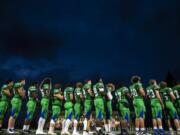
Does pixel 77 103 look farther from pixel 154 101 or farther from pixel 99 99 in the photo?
pixel 154 101

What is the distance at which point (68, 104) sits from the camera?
19891mm

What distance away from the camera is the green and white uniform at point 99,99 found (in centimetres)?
1850

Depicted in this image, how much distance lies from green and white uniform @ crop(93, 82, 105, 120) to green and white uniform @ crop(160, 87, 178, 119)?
162 inches

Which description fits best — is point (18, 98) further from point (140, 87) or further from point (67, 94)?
point (140, 87)

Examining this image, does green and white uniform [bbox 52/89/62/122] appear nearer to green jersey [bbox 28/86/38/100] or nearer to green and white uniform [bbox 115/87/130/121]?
green jersey [bbox 28/86/38/100]

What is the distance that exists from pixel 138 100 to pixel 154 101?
1.28m

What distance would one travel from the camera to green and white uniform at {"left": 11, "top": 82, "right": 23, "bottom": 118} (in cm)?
1845

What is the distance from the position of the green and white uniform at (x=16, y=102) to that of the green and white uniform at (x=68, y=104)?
3.23 m

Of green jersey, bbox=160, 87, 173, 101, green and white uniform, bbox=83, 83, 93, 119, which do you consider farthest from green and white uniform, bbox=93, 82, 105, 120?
green jersey, bbox=160, 87, 173, 101

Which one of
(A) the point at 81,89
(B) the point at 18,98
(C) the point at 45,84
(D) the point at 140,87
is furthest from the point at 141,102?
(B) the point at 18,98

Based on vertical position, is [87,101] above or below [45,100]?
above

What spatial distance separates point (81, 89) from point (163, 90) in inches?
228

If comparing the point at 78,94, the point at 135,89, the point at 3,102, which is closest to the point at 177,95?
the point at 135,89

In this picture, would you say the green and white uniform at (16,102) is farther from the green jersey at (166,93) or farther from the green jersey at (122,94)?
the green jersey at (166,93)
